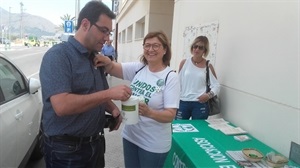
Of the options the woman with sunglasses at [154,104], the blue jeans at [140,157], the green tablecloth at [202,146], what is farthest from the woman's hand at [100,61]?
the green tablecloth at [202,146]

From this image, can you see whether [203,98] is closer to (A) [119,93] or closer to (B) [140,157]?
(B) [140,157]

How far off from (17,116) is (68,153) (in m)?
1.19

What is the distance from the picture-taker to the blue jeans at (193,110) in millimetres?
3941

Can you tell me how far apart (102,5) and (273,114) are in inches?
85.0

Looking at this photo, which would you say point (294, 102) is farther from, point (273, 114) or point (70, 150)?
point (70, 150)

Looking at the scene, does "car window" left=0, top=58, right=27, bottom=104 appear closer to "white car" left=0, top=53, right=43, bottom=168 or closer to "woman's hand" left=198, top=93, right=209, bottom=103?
"white car" left=0, top=53, right=43, bottom=168

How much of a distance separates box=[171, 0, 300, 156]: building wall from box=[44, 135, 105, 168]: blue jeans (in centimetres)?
193

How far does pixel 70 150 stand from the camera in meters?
1.85

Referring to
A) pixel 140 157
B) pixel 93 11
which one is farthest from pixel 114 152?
pixel 93 11

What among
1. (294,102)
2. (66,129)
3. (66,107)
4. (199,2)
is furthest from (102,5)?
(199,2)

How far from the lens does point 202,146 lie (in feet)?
9.27

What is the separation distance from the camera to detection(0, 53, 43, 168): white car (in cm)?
240

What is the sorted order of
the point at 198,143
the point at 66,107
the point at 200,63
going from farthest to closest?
1. the point at 200,63
2. the point at 198,143
3. the point at 66,107

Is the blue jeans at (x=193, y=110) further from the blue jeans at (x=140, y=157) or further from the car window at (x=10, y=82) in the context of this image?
the car window at (x=10, y=82)
